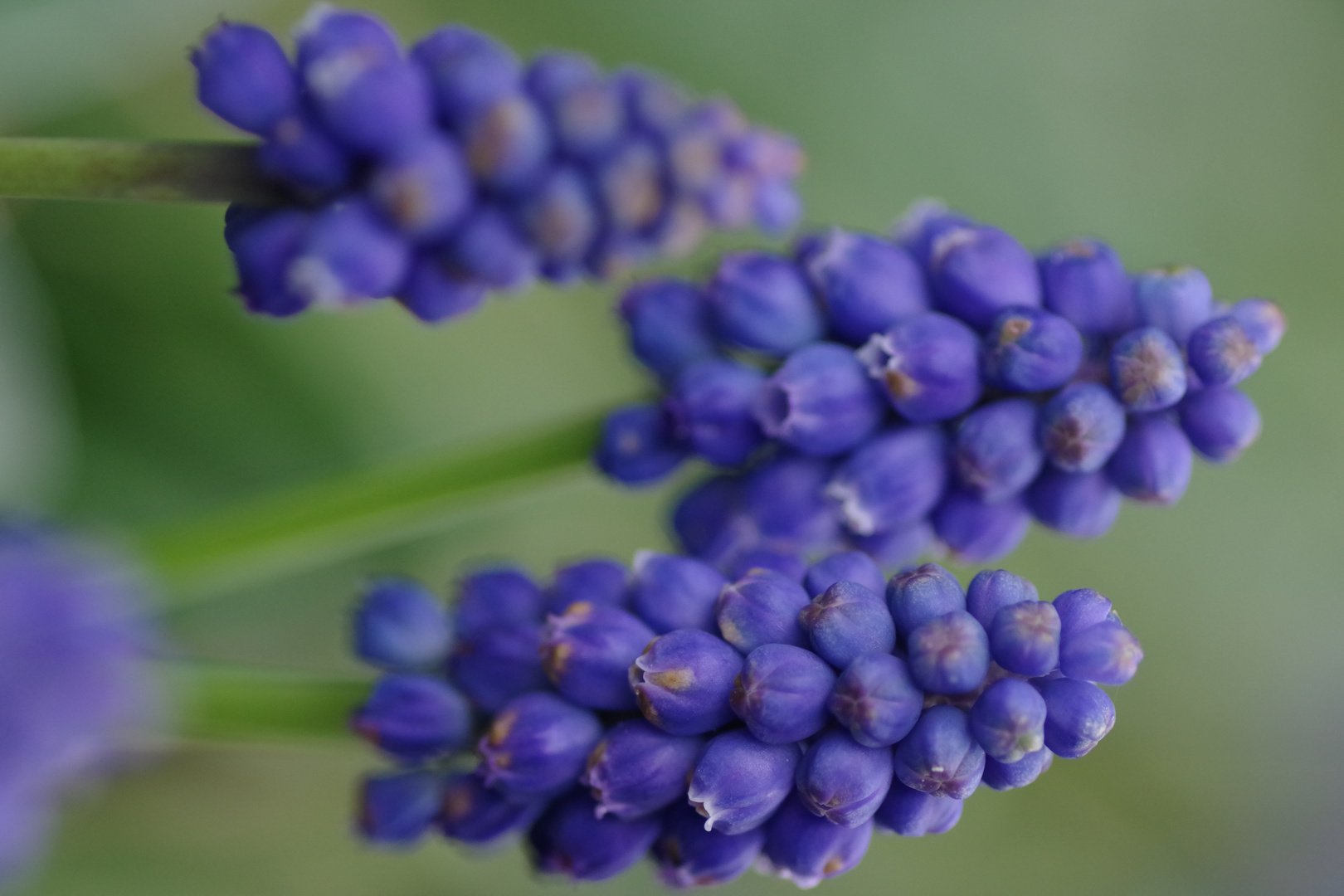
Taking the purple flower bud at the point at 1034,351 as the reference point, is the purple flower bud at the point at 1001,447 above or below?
below

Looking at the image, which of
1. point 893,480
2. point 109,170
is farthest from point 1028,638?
point 109,170

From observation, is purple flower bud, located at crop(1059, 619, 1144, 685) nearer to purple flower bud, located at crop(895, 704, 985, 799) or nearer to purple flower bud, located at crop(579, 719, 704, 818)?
purple flower bud, located at crop(895, 704, 985, 799)

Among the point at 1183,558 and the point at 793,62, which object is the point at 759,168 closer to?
the point at 793,62

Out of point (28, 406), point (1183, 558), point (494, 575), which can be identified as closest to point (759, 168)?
point (494, 575)

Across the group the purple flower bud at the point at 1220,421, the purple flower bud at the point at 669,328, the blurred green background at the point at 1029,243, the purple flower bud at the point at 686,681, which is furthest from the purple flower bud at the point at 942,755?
the blurred green background at the point at 1029,243

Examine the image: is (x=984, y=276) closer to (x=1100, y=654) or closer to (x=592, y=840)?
(x=1100, y=654)

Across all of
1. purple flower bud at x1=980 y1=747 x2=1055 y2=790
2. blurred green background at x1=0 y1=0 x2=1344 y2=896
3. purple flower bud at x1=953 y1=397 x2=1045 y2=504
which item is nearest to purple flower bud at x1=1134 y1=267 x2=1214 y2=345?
purple flower bud at x1=953 y1=397 x2=1045 y2=504

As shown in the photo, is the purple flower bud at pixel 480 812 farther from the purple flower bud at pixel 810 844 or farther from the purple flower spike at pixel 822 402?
the purple flower spike at pixel 822 402
